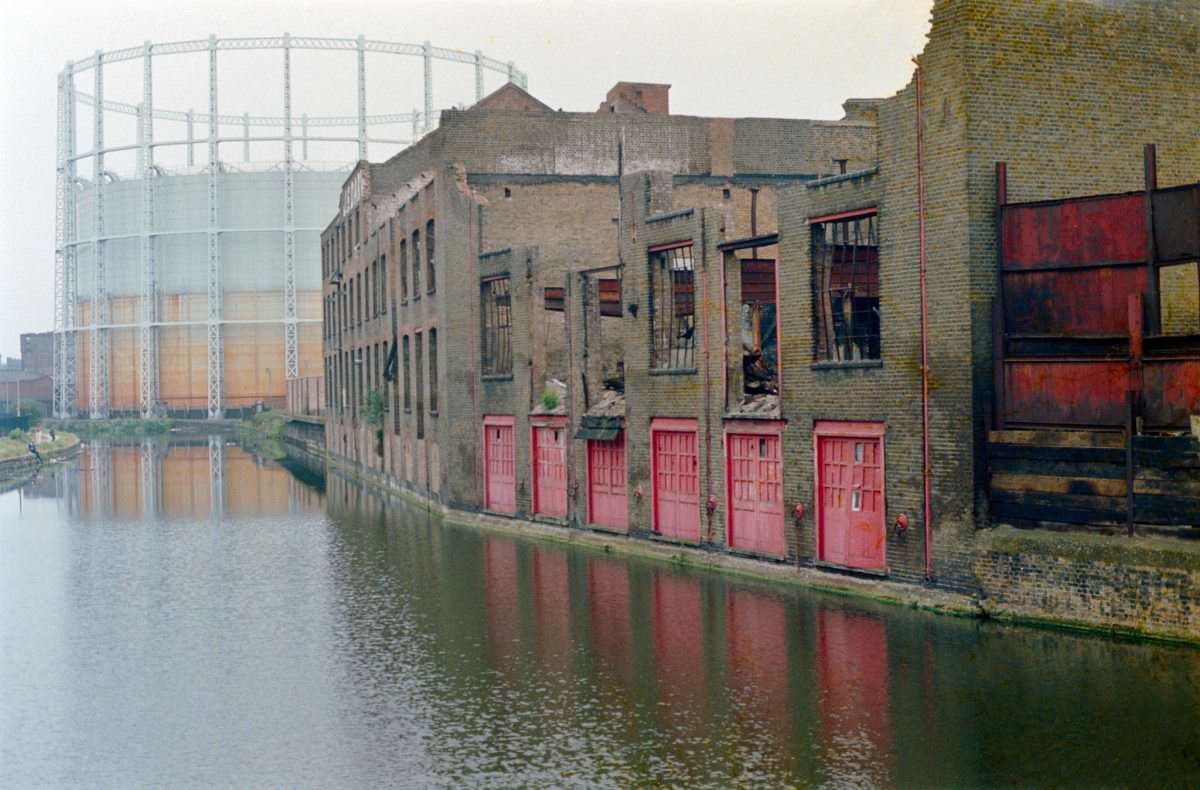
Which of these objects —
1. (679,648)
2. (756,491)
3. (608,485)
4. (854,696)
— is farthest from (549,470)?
(854,696)

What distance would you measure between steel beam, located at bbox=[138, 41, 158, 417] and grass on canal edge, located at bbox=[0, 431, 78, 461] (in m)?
19.9

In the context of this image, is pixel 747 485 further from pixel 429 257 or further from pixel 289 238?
pixel 289 238

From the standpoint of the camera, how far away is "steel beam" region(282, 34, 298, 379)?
94844mm

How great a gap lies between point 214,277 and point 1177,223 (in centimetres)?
8894

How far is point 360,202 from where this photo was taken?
162 feet

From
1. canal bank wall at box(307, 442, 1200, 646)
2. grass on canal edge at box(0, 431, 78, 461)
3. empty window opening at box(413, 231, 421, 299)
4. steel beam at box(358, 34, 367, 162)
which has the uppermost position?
steel beam at box(358, 34, 367, 162)

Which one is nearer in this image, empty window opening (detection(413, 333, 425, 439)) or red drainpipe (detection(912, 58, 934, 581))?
red drainpipe (detection(912, 58, 934, 581))

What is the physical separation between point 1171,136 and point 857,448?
608cm

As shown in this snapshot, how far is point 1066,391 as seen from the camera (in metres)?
16.8

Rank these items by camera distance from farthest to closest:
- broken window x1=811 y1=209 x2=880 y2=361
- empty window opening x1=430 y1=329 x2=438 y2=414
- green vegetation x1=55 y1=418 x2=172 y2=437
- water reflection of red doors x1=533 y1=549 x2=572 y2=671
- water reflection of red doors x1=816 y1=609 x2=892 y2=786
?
green vegetation x1=55 y1=418 x2=172 y2=437, empty window opening x1=430 y1=329 x2=438 y2=414, broken window x1=811 y1=209 x2=880 y2=361, water reflection of red doors x1=533 y1=549 x2=572 y2=671, water reflection of red doors x1=816 y1=609 x2=892 y2=786

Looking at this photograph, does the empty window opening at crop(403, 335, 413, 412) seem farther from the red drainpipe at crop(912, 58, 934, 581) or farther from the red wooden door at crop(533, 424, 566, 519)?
the red drainpipe at crop(912, 58, 934, 581)

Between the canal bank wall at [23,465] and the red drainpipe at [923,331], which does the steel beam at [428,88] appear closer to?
the canal bank wall at [23,465]

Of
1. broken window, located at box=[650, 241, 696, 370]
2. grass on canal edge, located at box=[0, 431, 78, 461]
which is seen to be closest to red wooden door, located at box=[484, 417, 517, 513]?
broken window, located at box=[650, 241, 696, 370]

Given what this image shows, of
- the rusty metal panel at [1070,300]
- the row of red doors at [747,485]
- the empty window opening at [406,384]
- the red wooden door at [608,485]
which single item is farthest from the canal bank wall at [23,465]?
the rusty metal panel at [1070,300]
